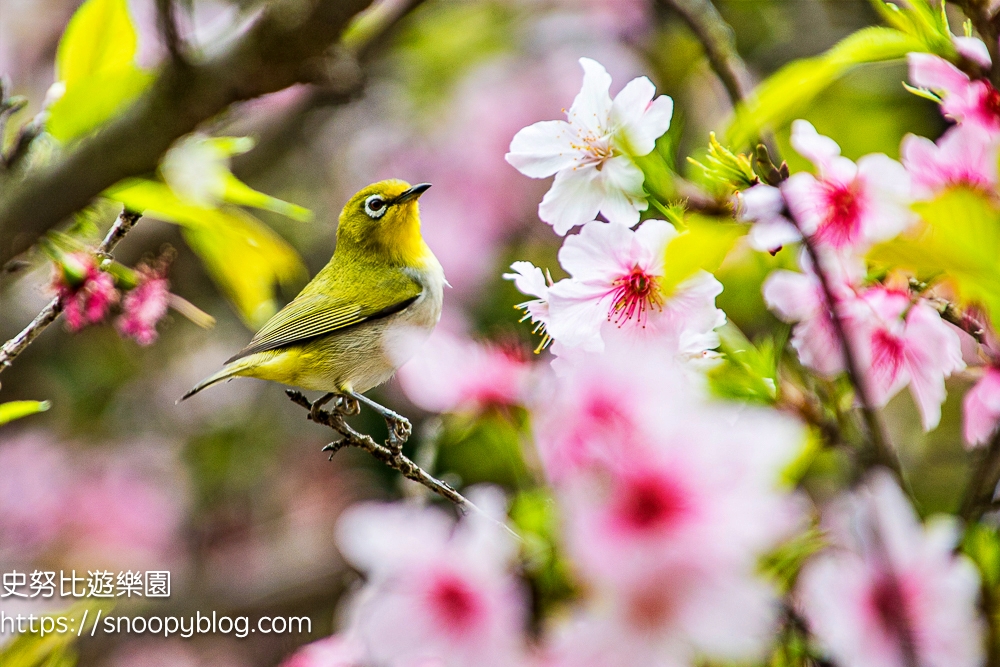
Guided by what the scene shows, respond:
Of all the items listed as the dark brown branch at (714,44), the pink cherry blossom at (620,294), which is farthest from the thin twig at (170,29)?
the dark brown branch at (714,44)

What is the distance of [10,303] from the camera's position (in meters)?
3.11

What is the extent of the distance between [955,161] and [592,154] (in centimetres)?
35

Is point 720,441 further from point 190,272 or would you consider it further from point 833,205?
point 190,272

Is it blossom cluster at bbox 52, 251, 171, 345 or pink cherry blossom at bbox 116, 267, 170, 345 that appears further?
pink cherry blossom at bbox 116, 267, 170, 345

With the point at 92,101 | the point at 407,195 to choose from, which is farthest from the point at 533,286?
the point at 407,195

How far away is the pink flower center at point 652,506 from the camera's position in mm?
539

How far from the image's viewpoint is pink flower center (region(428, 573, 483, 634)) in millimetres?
618

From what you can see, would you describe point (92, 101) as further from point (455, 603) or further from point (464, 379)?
point (455, 603)

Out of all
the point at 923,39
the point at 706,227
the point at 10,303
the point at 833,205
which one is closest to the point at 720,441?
the point at 706,227

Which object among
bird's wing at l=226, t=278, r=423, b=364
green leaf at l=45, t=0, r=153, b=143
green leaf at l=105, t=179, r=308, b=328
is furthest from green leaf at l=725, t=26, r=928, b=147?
bird's wing at l=226, t=278, r=423, b=364

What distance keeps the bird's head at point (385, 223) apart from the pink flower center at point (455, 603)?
148cm

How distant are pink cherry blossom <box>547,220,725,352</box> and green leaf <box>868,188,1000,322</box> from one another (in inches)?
9.1

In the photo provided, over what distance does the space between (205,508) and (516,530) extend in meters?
3.17

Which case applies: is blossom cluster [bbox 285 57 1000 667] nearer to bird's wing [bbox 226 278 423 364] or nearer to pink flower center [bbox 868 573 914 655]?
pink flower center [bbox 868 573 914 655]
